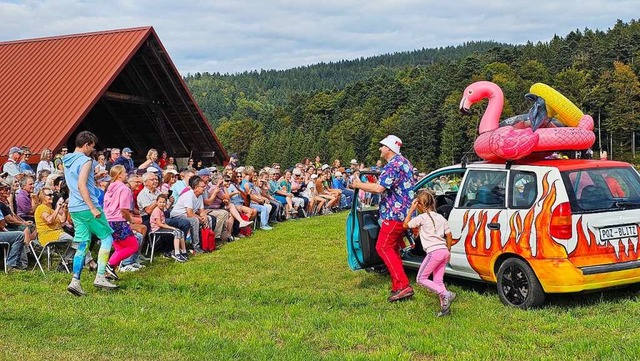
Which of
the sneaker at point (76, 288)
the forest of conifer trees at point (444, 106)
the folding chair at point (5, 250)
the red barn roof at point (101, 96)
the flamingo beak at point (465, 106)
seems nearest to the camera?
the sneaker at point (76, 288)

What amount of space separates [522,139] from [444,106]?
88723 millimetres

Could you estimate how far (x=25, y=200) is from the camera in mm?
10812

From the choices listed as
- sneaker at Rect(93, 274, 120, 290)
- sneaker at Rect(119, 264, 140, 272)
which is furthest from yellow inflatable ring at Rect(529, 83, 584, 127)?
sneaker at Rect(119, 264, 140, 272)

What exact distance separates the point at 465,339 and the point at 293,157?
10633 centimetres

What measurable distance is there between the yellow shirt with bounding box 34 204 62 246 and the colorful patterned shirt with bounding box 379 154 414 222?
5186 mm

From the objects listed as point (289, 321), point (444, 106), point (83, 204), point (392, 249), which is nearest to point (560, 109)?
point (392, 249)

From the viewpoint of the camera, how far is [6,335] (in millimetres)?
6176

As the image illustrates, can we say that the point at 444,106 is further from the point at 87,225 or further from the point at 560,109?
the point at 87,225

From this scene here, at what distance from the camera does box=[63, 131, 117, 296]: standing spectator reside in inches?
314

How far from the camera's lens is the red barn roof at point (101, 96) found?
17.1m

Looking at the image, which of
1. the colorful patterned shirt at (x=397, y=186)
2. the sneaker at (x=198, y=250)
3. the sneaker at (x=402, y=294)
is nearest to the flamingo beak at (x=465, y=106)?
the colorful patterned shirt at (x=397, y=186)

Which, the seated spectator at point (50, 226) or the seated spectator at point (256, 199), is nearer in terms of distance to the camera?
the seated spectator at point (50, 226)

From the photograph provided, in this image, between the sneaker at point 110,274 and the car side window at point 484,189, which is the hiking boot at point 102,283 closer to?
the sneaker at point 110,274

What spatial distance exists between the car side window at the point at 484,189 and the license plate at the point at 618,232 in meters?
1.05
